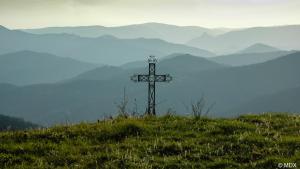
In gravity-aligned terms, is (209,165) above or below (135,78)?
below

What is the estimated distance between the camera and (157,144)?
462 inches

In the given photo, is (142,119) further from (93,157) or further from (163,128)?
(93,157)

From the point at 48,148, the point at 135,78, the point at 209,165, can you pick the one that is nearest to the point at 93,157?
the point at 48,148

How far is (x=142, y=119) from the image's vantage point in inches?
587

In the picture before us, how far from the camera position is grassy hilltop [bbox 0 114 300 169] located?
10.2 m

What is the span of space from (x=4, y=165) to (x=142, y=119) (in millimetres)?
5708

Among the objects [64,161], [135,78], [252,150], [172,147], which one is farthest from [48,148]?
[135,78]

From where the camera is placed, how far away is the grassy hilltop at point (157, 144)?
33.3 ft

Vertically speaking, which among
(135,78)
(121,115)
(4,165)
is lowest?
(4,165)

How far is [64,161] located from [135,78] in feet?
40.0

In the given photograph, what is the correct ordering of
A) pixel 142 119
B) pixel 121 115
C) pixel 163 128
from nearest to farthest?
pixel 163 128 < pixel 142 119 < pixel 121 115

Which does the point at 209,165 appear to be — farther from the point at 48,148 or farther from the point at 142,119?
the point at 142,119

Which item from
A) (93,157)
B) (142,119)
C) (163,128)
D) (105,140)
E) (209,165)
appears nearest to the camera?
(209,165)

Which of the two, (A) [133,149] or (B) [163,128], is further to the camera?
(B) [163,128]
